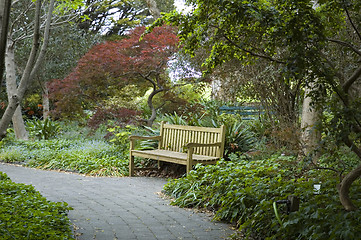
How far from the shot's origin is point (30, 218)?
3.68 metres

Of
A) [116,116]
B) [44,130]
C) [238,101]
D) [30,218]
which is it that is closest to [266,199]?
[30,218]

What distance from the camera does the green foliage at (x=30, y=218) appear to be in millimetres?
3215

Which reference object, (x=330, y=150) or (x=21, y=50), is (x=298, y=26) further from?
(x=21, y=50)

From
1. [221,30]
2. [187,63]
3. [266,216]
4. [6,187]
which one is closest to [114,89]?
[187,63]

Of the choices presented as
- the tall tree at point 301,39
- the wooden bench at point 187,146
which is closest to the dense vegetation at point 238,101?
the tall tree at point 301,39

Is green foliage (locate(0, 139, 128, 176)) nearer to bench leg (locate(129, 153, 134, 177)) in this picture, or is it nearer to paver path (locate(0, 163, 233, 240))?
bench leg (locate(129, 153, 134, 177))

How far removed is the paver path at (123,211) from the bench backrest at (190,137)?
101 centimetres

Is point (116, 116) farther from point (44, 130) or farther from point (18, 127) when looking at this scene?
point (18, 127)

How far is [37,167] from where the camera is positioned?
8695 mm

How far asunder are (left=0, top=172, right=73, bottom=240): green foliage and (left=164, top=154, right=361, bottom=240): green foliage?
171 cm

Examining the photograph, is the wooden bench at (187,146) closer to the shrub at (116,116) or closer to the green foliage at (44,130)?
the shrub at (116,116)

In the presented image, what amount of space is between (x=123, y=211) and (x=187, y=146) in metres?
2.27

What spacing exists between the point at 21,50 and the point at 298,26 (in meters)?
14.1

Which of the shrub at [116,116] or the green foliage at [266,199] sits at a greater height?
the shrub at [116,116]
